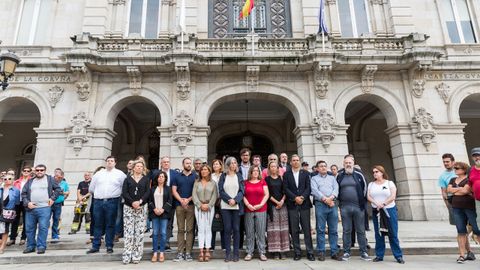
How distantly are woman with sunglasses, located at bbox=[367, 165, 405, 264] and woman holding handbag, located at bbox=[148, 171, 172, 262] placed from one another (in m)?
4.38

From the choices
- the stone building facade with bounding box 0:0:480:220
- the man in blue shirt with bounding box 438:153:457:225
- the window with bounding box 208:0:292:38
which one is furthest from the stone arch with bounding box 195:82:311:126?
the man in blue shirt with bounding box 438:153:457:225

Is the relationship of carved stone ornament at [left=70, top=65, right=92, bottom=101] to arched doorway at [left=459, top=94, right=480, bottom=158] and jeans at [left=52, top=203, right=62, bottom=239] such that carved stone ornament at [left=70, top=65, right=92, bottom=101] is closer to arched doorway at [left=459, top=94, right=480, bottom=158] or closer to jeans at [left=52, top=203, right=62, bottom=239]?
jeans at [left=52, top=203, right=62, bottom=239]

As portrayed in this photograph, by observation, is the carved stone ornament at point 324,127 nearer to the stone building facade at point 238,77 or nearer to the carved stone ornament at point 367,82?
the stone building facade at point 238,77

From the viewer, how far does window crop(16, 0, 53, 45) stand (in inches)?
571

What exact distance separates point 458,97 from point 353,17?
6185 millimetres

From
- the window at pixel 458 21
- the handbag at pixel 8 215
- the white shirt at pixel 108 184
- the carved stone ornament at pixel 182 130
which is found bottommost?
the handbag at pixel 8 215

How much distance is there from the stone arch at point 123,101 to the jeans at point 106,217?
612 centimetres

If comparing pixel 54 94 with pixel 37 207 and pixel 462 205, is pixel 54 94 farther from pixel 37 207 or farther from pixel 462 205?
pixel 462 205

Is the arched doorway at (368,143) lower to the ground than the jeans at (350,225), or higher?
higher

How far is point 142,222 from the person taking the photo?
6.52 m

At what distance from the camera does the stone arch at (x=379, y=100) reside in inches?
513

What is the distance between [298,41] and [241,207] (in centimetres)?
925

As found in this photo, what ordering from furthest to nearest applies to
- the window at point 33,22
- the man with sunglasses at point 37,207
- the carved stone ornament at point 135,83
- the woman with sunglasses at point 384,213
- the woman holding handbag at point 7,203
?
the window at point 33,22 → the carved stone ornament at point 135,83 → the woman holding handbag at point 7,203 → the man with sunglasses at point 37,207 → the woman with sunglasses at point 384,213

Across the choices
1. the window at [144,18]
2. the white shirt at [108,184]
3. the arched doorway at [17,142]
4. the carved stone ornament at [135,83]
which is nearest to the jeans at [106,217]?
the white shirt at [108,184]
